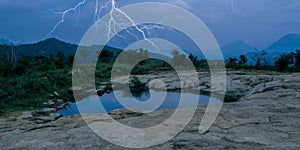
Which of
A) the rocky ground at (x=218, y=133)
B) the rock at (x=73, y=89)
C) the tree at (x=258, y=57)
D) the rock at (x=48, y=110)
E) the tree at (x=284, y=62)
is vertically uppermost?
the tree at (x=258, y=57)

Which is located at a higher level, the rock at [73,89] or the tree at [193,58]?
the tree at [193,58]

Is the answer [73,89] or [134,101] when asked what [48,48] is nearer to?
[73,89]

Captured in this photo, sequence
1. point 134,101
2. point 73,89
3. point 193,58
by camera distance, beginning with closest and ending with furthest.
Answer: point 134,101 → point 73,89 → point 193,58

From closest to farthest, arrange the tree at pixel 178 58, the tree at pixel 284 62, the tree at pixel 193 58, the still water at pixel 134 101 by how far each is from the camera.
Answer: the still water at pixel 134 101 → the tree at pixel 284 62 → the tree at pixel 178 58 → the tree at pixel 193 58

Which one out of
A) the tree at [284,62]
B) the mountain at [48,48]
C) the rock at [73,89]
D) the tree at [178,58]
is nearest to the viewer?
the rock at [73,89]

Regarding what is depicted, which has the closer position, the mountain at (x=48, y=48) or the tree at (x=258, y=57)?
the tree at (x=258, y=57)

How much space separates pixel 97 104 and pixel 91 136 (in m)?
7.63

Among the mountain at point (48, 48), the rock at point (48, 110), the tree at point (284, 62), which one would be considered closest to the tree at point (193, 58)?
the tree at point (284, 62)

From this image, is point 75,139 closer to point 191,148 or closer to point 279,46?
point 191,148

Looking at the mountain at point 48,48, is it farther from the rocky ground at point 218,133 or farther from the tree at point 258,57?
the rocky ground at point 218,133

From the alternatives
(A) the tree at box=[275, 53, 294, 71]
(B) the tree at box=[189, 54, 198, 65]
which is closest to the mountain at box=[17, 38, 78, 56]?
(B) the tree at box=[189, 54, 198, 65]

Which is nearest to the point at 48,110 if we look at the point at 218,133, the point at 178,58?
the point at 218,133

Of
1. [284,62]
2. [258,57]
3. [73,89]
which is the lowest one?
[73,89]

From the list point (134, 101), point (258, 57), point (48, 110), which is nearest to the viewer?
point (48, 110)
